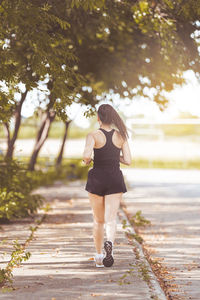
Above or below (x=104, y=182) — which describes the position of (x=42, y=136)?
above

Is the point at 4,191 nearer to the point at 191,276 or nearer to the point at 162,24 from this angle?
the point at 162,24

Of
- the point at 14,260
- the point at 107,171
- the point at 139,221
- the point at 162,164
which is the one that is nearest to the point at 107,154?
the point at 107,171

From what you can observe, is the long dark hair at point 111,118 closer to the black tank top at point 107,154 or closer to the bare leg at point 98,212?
the black tank top at point 107,154

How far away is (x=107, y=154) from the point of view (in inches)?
315

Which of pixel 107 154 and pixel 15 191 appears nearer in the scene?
pixel 107 154

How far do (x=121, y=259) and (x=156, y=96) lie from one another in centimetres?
958

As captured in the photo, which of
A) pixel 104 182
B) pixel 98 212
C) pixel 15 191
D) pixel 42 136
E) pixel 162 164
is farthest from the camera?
pixel 162 164

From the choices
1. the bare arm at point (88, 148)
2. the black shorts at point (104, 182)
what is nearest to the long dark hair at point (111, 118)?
the bare arm at point (88, 148)

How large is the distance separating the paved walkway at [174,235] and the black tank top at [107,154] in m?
1.41

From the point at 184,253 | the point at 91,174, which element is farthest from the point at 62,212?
the point at 91,174

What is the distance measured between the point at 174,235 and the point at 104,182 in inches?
167

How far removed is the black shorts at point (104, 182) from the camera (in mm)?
Answer: 7973

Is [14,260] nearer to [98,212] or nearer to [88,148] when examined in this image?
[98,212]

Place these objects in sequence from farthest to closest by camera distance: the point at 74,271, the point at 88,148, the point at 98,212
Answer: the point at 98,212
the point at 88,148
the point at 74,271
